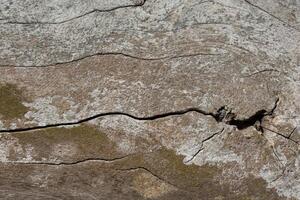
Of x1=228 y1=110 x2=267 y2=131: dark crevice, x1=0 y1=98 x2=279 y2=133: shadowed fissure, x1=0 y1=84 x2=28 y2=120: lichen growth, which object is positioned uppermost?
x1=0 y1=84 x2=28 y2=120: lichen growth

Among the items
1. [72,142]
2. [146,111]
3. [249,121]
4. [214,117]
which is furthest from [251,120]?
[72,142]

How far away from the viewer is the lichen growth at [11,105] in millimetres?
2193

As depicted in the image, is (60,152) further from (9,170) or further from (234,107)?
(234,107)

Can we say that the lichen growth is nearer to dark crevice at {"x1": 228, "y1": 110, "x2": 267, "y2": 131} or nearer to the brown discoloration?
the brown discoloration

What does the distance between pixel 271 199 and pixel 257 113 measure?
1.09 ft

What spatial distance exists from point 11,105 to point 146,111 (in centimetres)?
50

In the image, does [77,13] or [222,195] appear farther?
[77,13]

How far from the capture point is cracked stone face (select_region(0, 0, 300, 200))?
2.19m

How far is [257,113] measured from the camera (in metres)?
2.24

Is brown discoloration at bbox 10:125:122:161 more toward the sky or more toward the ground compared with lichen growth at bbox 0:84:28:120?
more toward the ground

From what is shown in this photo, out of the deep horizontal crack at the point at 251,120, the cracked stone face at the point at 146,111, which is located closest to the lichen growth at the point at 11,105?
the cracked stone face at the point at 146,111

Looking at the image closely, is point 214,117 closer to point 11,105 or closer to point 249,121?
point 249,121

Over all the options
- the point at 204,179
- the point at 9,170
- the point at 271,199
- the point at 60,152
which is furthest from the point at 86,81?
the point at 271,199

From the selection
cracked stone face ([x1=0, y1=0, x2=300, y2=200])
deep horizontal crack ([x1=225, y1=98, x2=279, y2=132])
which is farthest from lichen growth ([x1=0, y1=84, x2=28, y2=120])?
deep horizontal crack ([x1=225, y1=98, x2=279, y2=132])
